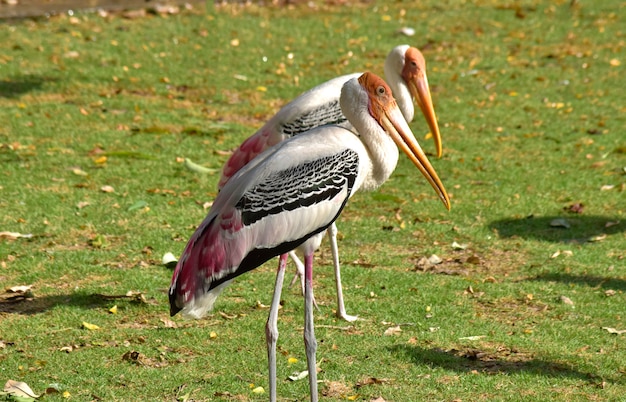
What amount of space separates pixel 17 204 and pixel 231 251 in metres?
3.67

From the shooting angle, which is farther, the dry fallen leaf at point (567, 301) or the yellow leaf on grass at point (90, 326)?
the dry fallen leaf at point (567, 301)

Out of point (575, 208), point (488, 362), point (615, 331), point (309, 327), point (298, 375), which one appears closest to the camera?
point (309, 327)

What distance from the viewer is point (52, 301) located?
5680 mm

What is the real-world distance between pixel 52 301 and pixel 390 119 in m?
2.47

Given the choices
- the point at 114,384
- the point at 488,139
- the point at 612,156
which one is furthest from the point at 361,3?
the point at 114,384

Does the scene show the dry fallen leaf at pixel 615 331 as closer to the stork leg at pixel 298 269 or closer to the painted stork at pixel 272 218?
the stork leg at pixel 298 269

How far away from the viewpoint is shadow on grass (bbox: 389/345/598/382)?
191 inches

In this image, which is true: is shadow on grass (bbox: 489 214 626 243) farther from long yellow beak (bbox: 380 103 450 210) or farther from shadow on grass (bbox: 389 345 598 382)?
long yellow beak (bbox: 380 103 450 210)

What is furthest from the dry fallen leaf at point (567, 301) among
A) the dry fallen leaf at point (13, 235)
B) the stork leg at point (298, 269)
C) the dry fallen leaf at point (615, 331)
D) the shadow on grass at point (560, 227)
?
the dry fallen leaf at point (13, 235)

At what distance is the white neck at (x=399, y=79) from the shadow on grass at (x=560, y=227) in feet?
5.11

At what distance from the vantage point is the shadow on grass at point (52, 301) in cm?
559

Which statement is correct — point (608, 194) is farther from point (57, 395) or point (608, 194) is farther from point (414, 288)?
point (57, 395)

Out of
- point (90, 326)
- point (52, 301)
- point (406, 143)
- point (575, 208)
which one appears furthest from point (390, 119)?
point (575, 208)

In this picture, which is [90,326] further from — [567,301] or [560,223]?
[560,223]
